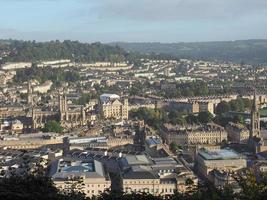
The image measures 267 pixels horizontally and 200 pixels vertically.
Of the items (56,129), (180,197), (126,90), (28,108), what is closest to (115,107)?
(28,108)

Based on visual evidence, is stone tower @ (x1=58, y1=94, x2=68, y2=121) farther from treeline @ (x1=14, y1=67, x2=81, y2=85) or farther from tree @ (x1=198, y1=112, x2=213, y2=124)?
treeline @ (x1=14, y1=67, x2=81, y2=85)

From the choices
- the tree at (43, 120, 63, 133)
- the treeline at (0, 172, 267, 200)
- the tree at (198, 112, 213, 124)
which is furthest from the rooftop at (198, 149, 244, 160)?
the tree at (198, 112, 213, 124)

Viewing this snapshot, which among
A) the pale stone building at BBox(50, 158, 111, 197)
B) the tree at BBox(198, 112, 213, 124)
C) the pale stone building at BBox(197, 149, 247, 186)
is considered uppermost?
the pale stone building at BBox(50, 158, 111, 197)

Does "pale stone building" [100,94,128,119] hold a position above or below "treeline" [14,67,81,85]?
below

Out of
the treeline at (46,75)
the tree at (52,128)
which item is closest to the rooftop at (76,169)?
the tree at (52,128)

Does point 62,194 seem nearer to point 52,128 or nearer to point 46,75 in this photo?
point 52,128

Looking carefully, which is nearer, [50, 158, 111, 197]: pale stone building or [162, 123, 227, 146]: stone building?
[50, 158, 111, 197]: pale stone building

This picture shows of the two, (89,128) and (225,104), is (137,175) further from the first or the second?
(225,104)

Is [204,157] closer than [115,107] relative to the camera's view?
Yes

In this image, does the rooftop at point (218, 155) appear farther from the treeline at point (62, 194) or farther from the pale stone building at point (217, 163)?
the treeline at point (62, 194)
